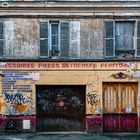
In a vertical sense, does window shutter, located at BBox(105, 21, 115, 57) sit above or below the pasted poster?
above

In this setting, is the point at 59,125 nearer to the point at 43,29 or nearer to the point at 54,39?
the point at 54,39

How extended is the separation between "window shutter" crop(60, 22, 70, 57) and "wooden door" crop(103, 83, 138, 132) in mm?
2509

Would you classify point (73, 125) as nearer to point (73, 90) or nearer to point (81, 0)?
point (73, 90)

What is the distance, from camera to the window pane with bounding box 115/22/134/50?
21609 millimetres

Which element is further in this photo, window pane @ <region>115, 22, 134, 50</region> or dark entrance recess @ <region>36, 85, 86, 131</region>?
dark entrance recess @ <region>36, 85, 86, 131</region>

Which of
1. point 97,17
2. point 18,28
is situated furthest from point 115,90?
point 18,28

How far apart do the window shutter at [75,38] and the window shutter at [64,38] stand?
0.19m

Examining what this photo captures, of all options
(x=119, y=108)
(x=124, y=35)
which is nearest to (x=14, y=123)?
(x=119, y=108)

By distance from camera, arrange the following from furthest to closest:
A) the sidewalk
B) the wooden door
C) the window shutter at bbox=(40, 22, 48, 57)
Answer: the wooden door → the window shutter at bbox=(40, 22, 48, 57) → the sidewalk

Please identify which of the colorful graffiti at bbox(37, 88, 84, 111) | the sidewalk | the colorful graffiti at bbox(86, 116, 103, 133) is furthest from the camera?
the colorful graffiti at bbox(37, 88, 84, 111)

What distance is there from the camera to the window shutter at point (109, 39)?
21.3 metres

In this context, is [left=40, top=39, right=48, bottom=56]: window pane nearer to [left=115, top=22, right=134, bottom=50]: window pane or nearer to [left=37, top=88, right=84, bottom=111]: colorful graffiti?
[left=37, top=88, right=84, bottom=111]: colorful graffiti

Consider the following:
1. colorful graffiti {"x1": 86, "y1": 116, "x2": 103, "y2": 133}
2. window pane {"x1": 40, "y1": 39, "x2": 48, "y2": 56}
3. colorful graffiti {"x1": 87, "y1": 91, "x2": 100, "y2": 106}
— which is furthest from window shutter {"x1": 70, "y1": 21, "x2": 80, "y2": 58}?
colorful graffiti {"x1": 86, "y1": 116, "x2": 103, "y2": 133}

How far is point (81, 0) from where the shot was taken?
69.1ft
